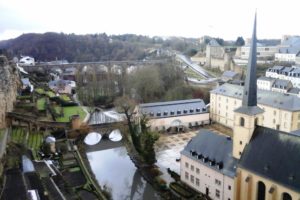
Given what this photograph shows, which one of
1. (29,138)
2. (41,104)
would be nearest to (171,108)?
(29,138)

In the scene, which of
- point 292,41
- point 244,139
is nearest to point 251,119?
point 244,139

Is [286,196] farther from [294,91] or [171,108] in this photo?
[294,91]

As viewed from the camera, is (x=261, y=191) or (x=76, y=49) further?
(x=76, y=49)

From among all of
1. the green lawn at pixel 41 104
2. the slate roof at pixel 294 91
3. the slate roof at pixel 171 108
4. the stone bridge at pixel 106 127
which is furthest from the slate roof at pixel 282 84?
the green lawn at pixel 41 104

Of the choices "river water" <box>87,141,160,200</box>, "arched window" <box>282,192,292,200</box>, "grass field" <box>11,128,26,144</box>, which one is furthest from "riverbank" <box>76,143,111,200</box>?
"arched window" <box>282,192,292,200</box>

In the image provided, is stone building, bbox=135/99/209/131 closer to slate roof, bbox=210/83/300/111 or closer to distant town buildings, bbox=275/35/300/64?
slate roof, bbox=210/83/300/111

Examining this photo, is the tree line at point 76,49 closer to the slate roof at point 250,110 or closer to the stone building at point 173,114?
the stone building at point 173,114
